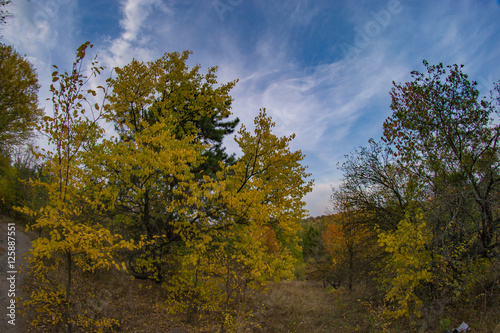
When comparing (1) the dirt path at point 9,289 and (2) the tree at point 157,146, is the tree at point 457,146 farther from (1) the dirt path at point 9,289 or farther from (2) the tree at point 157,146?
(1) the dirt path at point 9,289

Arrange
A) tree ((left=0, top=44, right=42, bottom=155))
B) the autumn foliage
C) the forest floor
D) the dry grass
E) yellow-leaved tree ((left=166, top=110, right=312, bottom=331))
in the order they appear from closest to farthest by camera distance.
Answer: the autumn foliage → yellow-leaved tree ((left=166, top=110, right=312, bottom=331)) → the forest floor → the dry grass → tree ((left=0, top=44, right=42, bottom=155))

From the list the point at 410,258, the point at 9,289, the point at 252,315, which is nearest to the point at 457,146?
the point at 410,258

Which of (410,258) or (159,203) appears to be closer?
(410,258)

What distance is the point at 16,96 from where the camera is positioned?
13.2m

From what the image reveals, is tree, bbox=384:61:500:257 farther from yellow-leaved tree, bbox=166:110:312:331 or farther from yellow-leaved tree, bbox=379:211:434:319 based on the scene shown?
yellow-leaved tree, bbox=166:110:312:331

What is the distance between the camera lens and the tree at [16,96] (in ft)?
41.8

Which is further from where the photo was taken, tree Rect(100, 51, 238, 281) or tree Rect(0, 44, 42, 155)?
tree Rect(0, 44, 42, 155)

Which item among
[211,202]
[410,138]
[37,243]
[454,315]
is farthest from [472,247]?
[37,243]

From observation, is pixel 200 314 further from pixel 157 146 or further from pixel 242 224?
pixel 157 146

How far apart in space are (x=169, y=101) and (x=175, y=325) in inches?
281

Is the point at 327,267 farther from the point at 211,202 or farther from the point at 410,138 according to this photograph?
the point at 211,202

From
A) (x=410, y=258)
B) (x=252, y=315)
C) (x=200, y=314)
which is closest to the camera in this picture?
(x=410, y=258)

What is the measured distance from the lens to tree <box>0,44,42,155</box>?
502 inches

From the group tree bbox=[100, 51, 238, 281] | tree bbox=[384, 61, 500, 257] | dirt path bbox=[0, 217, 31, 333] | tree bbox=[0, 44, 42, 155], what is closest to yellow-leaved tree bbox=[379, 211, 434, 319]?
tree bbox=[384, 61, 500, 257]
